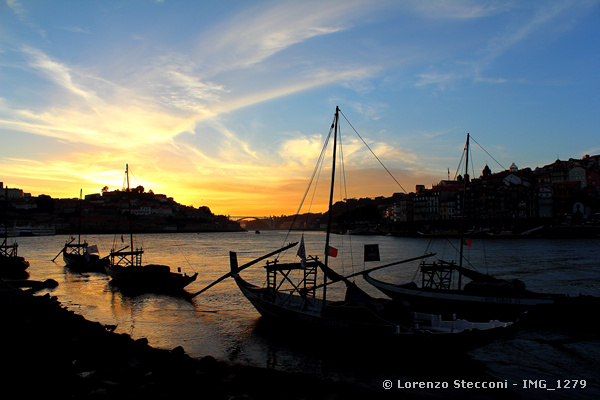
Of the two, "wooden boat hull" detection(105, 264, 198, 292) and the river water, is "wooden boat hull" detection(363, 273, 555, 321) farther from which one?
"wooden boat hull" detection(105, 264, 198, 292)

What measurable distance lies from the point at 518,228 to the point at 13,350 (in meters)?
135

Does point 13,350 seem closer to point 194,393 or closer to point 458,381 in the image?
point 194,393

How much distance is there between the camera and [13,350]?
12.5 metres

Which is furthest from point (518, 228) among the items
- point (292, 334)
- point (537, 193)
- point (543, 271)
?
point (292, 334)

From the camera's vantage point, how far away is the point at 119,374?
11523 mm

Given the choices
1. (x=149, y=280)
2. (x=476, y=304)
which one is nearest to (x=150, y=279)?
(x=149, y=280)

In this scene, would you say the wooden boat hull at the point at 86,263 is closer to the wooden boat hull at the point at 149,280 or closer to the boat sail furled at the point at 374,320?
the wooden boat hull at the point at 149,280

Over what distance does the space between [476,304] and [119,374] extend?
54.5 feet

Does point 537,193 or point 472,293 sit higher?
point 537,193

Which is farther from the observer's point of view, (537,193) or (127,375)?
(537,193)

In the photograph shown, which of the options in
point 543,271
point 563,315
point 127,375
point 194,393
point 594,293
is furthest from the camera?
point 543,271

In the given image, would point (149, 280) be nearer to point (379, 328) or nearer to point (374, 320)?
point (374, 320)

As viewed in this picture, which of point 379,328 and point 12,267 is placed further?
point 12,267

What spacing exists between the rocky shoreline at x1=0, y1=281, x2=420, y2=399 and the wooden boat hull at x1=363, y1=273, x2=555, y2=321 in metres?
9.74
